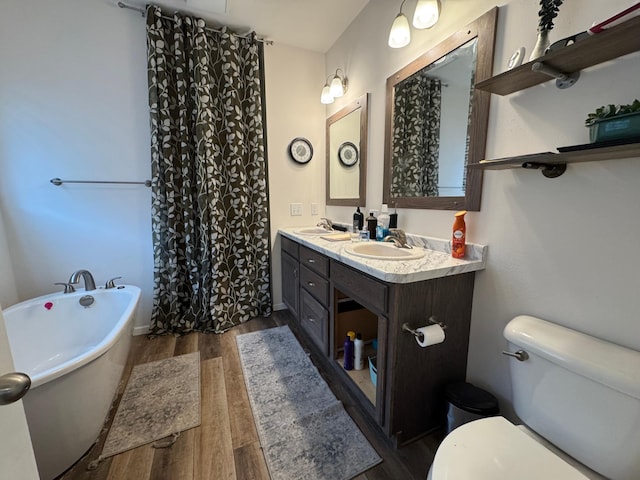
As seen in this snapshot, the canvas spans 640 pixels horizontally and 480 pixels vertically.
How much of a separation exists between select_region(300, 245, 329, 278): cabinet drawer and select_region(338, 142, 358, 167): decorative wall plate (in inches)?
33.0

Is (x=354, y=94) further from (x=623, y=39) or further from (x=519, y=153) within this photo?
(x=623, y=39)

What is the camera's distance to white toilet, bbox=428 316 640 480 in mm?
671

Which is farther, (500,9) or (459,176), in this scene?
(459,176)

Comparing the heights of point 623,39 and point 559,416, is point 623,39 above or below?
above

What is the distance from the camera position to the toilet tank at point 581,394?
0.66 m

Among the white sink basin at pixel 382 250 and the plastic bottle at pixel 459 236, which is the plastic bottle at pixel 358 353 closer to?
the white sink basin at pixel 382 250

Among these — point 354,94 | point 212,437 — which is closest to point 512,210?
point 354,94

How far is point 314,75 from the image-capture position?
249 cm

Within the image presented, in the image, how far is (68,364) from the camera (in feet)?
3.45

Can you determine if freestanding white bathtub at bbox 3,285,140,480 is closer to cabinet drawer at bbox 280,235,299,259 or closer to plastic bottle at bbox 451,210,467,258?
cabinet drawer at bbox 280,235,299,259

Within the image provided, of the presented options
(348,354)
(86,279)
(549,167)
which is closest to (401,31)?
(549,167)

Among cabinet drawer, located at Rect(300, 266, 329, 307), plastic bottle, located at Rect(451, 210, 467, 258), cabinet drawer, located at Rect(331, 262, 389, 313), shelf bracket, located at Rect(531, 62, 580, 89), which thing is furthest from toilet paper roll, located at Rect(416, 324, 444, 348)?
shelf bracket, located at Rect(531, 62, 580, 89)

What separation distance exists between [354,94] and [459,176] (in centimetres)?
123

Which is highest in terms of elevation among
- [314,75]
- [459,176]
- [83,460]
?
[314,75]
